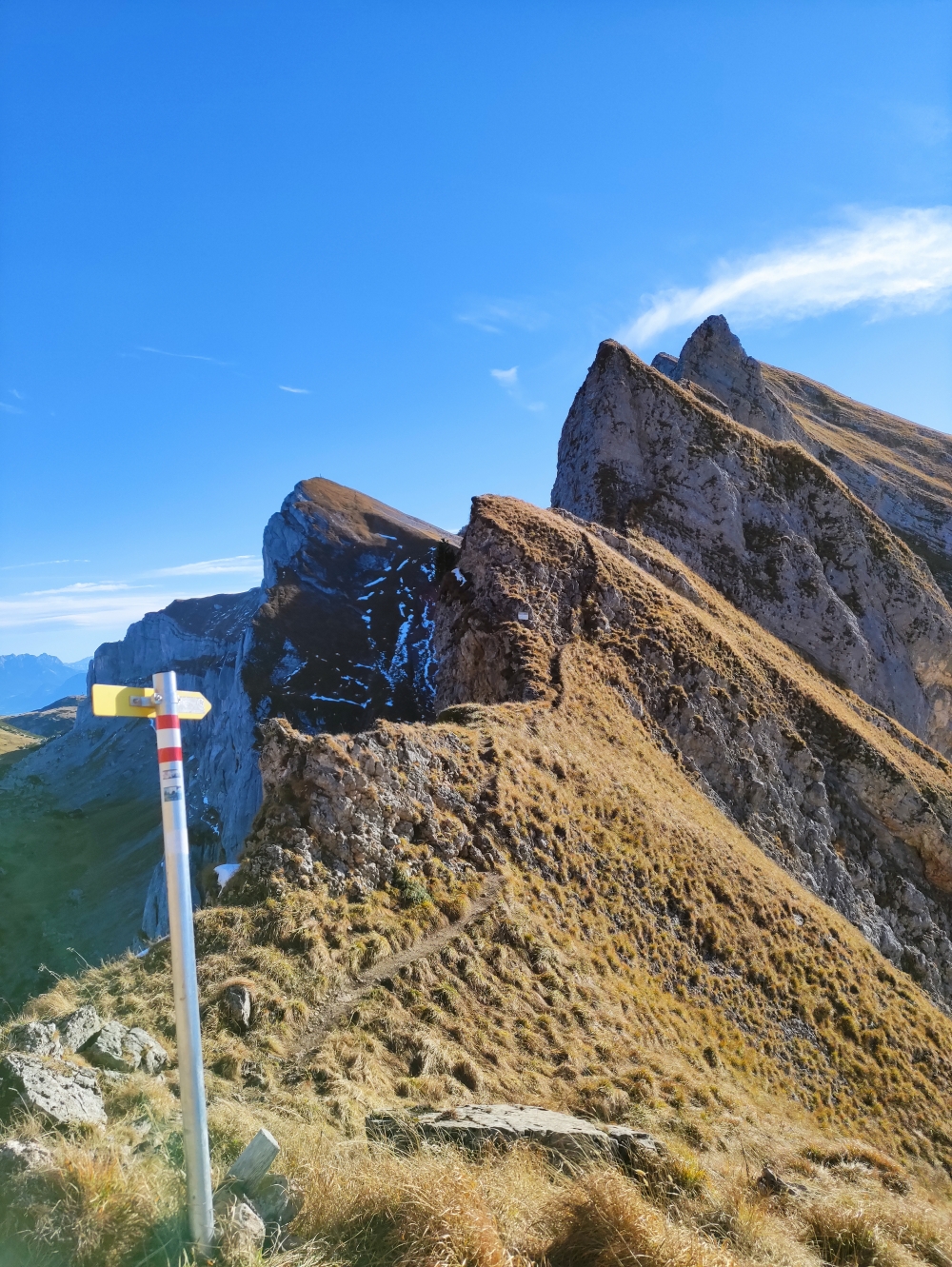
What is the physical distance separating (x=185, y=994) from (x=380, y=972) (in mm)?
8256

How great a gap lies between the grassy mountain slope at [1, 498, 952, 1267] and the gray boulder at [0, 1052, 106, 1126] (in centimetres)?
27

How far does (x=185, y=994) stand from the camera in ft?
18.3

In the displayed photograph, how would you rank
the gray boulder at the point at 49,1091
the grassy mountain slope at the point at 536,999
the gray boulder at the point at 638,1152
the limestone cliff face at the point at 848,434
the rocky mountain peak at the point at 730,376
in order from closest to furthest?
the grassy mountain slope at the point at 536,999 → the gray boulder at the point at 49,1091 → the gray boulder at the point at 638,1152 → the rocky mountain peak at the point at 730,376 → the limestone cliff face at the point at 848,434

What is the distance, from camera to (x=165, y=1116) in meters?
7.33

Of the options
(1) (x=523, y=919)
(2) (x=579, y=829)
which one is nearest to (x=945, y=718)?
(2) (x=579, y=829)

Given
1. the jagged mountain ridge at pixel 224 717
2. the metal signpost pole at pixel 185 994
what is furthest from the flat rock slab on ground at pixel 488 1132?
the jagged mountain ridge at pixel 224 717

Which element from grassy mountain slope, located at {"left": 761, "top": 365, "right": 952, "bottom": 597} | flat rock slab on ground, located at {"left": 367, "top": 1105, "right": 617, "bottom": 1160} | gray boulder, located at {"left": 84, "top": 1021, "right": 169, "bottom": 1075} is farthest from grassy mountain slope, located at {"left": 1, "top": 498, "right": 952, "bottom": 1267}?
grassy mountain slope, located at {"left": 761, "top": 365, "right": 952, "bottom": 597}

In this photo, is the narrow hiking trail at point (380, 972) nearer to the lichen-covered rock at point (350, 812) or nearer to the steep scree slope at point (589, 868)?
the steep scree slope at point (589, 868)

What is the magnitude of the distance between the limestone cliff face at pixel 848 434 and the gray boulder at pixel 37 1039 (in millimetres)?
66461

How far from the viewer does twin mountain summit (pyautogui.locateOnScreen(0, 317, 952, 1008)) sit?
18.4 m

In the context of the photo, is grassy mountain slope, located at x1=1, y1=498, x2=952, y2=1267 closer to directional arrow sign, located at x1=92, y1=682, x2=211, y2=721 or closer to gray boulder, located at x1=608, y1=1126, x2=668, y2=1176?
gray boulder, located at x1=608, y1=1126, x2=668, y2=1176

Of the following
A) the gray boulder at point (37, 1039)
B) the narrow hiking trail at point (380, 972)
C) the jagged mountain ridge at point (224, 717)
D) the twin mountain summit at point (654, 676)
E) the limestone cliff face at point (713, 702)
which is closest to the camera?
the gray boulder at point (37, 1039)

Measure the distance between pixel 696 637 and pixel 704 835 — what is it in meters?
12.3

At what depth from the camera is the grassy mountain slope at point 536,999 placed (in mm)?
6043
